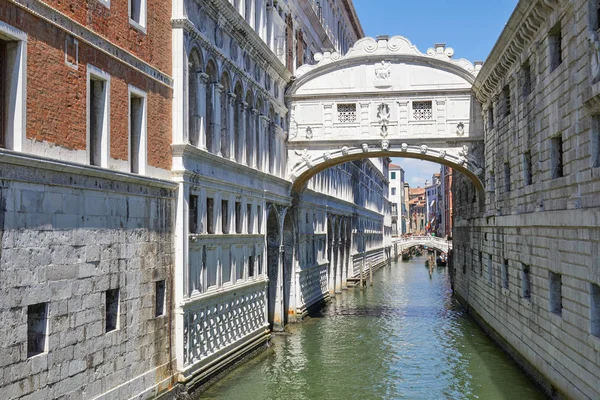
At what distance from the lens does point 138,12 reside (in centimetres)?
1229

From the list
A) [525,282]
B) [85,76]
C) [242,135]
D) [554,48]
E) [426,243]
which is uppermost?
[554,48]

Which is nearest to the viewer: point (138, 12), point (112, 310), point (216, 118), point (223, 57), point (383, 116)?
point (112, 310)

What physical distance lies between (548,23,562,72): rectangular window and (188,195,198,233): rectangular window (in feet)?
23.9

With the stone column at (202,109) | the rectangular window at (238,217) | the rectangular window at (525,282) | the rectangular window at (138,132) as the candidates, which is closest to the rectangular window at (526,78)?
the rectangular window at (525,282)

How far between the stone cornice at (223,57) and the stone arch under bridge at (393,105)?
110 cm

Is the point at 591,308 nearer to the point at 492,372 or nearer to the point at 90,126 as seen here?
the point at 492,372

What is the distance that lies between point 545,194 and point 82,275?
871 cm

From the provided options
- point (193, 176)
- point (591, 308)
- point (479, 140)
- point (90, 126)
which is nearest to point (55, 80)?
point (90, 126)

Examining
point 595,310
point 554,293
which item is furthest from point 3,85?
point 554,293

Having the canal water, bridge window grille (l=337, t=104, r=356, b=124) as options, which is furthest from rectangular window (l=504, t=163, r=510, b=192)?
bridge window grille (l=337, t=104, r=356, b=124)

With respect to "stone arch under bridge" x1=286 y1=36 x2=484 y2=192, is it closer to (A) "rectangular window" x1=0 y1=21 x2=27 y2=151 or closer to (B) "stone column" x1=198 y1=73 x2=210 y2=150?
(B) "stone column" x1=198 y1=73 x2=210 y2=150

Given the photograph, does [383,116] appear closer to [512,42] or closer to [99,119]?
[512,42]

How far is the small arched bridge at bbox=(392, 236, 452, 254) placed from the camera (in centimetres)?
6394

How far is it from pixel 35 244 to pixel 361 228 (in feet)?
122
